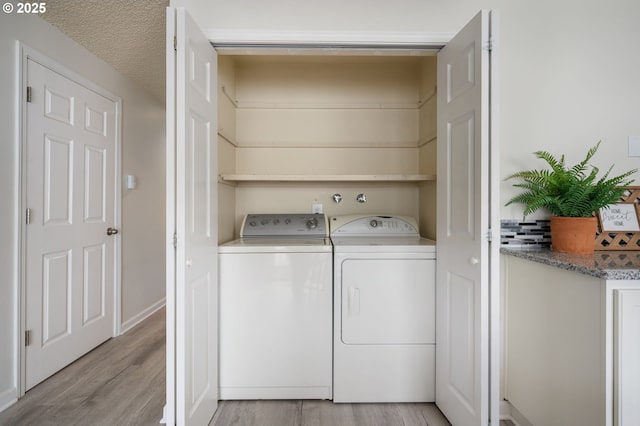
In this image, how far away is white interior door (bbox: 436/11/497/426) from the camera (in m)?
1.34

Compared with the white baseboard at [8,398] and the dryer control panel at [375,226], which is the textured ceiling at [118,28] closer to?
the dryer control panel at [375,226]

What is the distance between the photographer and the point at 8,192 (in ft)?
6.03

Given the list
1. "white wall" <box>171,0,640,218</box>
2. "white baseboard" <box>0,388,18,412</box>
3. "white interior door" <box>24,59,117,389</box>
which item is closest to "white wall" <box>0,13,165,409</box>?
"white baseboard" <box>0,388,18,412</box>

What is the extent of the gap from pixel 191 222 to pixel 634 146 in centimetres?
230

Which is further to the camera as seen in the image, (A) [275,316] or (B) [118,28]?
(B) [118,28]

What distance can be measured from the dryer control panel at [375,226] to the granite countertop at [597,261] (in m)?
0.74

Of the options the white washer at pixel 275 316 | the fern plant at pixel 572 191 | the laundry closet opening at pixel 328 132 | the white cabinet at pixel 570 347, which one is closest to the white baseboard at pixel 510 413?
the white cabinet at pixel 570 347

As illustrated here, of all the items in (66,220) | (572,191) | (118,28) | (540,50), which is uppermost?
(118,28)

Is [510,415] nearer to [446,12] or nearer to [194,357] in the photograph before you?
[194,357]

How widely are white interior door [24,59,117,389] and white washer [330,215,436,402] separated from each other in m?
1.93

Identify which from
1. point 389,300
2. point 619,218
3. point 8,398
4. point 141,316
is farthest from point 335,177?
point 141,316

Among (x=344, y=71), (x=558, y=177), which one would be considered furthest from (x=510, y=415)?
(x=344, y=71)

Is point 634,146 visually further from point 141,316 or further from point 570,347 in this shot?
point 141,316

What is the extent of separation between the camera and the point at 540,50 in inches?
67.0
